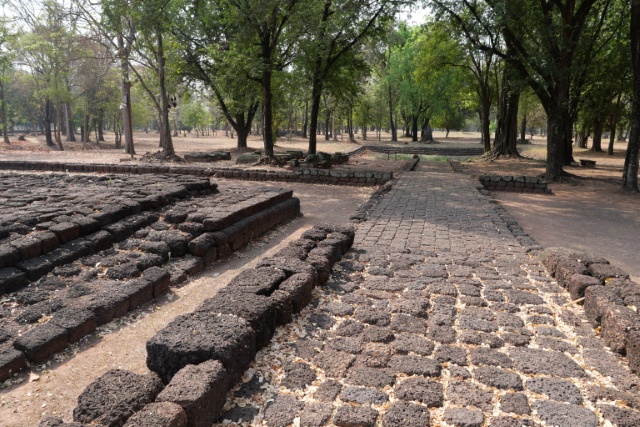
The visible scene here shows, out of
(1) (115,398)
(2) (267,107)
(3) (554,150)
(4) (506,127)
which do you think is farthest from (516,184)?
(1) (115,398)

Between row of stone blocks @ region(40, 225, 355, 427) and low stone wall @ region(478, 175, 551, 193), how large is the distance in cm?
1052

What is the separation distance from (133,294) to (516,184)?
A: 464 inches

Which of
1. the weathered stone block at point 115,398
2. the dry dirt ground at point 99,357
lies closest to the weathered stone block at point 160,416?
the weathered stone block at point 115,398

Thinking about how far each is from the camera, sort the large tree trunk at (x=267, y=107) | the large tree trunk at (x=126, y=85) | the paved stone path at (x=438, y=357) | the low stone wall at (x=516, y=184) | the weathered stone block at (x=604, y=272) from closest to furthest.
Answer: the paved stone path at (x=438, y=357), the weathered stone block at (x=604, y=272), the low stone wall at (x=516, y=184), the large tree trunk at (x=267, y=107), the large tree trunk at (x=126, y=85)

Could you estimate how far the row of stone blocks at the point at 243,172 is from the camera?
1429 cm

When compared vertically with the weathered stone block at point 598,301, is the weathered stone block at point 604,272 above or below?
above

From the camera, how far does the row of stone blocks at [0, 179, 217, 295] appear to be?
4793 mm

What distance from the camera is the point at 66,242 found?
5648 mm

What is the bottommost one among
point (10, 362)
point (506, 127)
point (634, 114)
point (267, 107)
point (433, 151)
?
point (10, 362)

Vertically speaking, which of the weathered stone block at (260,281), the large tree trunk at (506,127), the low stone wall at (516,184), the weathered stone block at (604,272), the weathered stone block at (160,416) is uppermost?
the large tree trunk at (506,127)

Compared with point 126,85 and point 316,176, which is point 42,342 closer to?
point 316,176

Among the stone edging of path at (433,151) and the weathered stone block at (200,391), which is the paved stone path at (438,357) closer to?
the weathered stone block at (200,391)

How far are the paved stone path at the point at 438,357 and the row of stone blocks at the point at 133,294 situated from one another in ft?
5.81

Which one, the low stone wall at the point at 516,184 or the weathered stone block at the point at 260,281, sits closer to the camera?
the weathered stone block at the point at 260,281
